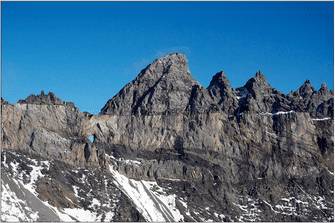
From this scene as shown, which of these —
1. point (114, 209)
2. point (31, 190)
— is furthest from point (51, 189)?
point (114, 209)

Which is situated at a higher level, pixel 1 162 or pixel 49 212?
pixel 1 162

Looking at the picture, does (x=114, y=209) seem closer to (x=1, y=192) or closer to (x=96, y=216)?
(x=96, y=216)

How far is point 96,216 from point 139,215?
13629 millimetres

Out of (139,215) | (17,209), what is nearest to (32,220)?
(17,209)

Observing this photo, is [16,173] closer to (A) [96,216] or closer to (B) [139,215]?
(A) [96,216]

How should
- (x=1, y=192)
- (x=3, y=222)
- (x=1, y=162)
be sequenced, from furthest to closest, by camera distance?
(x=1, y=162) < (x=1, y=192) < (x=3, y=222)

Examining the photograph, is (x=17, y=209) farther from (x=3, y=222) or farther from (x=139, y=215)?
(x=139, y=215)

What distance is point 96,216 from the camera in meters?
196

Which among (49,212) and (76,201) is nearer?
(49,212)

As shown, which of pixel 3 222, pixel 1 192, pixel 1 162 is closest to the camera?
pixel 3 222

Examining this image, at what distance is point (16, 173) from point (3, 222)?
84.1 ft

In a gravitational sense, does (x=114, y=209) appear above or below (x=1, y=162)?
below

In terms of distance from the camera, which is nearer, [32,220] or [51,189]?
[32,220]

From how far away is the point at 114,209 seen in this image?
656ft
